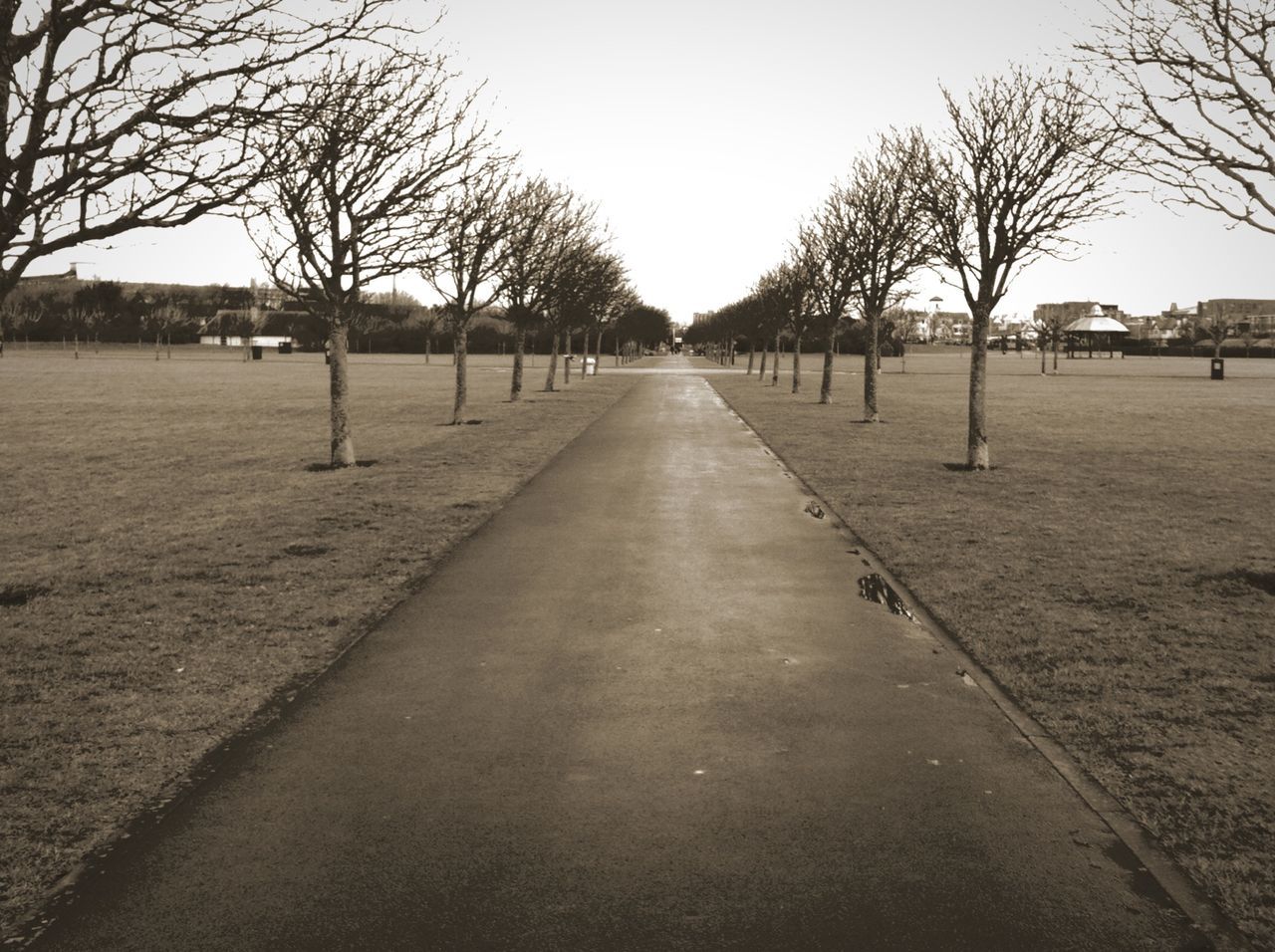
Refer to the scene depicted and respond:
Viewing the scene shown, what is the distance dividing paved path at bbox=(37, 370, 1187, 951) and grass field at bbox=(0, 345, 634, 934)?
0.44 m

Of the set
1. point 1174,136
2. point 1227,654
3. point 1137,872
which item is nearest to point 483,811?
point 1137,872

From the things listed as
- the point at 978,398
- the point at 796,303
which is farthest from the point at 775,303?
the point at 978,398

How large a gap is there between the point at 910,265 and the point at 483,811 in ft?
84.6

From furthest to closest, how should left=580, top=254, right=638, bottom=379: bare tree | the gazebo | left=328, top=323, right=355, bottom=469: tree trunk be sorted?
the gazebo → left=580, top=254, right=638, bottom=379: bare tree → left=328, top=323, right=355, bottom=469: tree trunk

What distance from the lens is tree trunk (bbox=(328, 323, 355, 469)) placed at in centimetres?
1603

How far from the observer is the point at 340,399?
54.1ft

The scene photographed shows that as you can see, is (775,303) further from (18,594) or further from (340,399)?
(18,594)

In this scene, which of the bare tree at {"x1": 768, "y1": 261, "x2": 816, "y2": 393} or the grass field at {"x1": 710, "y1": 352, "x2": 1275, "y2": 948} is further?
the bare tree at {"x1": 768, "y1": 261, "x2": 816, "y2": 393}

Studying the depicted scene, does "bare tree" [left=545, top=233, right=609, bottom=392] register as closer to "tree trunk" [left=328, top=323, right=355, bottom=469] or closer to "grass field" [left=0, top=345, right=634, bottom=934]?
"grass field" [left=0, top=345, right=634, bottom=934]

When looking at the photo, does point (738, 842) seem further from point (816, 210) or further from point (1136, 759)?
point (816, 210)

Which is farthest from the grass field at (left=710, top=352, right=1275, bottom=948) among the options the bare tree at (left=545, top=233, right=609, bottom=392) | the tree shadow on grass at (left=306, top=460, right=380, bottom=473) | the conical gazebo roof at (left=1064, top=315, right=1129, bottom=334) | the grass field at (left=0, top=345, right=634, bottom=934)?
the conical gazebo roof at (left=1064, top=315, right=1129, bottom=334)

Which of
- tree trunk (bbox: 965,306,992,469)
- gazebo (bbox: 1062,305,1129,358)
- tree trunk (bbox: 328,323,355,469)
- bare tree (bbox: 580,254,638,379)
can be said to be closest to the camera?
tree trunk (bbox: 328,323,355,469)

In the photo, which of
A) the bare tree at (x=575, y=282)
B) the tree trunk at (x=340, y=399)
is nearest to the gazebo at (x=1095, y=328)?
the bare tree at (x=575, y=282)

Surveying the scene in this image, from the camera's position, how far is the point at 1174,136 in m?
8.74
